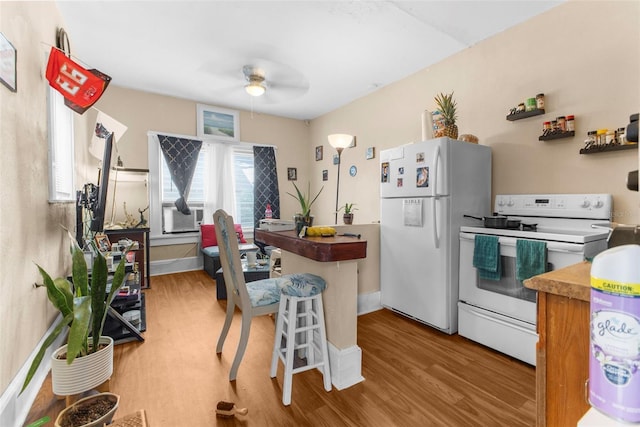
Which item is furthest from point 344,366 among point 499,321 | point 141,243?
point 141,243

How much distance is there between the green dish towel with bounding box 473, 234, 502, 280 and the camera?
2152mm

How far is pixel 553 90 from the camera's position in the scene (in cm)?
235

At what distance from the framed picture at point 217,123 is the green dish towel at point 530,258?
4.29m

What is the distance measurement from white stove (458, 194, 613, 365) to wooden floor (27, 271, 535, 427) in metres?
0.16

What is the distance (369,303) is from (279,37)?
277 cm

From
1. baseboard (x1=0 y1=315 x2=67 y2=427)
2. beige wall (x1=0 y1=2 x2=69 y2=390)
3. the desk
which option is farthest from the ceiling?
baseboard (x1=0 y1=315 x2=67 y2=427)

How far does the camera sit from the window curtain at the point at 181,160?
436 centimetres

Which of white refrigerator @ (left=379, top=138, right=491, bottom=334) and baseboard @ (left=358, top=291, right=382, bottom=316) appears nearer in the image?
white refrigerator @ (left=379, top=138, right=491, bottom=334)

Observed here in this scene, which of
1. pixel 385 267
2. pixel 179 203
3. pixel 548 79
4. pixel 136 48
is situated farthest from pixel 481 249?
pixel 179 203

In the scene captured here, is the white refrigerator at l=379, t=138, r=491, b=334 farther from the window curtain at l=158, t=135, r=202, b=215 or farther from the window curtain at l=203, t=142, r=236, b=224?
the window curtain at l=158, t=135, r=202, b=215

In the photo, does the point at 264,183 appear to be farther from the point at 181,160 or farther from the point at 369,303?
the point at 369,303

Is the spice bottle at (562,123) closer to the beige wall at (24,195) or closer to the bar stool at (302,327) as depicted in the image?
the bar stool at (302,327)

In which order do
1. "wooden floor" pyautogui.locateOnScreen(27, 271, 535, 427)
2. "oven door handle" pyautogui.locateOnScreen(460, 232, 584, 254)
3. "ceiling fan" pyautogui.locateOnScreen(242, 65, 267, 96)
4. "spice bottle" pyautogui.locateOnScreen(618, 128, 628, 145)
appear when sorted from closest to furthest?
"wooden floor" pyautogui.locateOnScreen(27, 271, 535, 427) < "oven door handle" pyautogui.locateOnScreen(460, 232, 584, 254) < "spice bottle" pyautogui.locateOnScreen(618, 128, 628, 145) < "ceiling fan" pyautogui.locateOnScreen(242, 65, 267, 96)

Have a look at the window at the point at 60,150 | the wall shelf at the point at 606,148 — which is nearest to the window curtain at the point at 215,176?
the window at the point at 60,150
